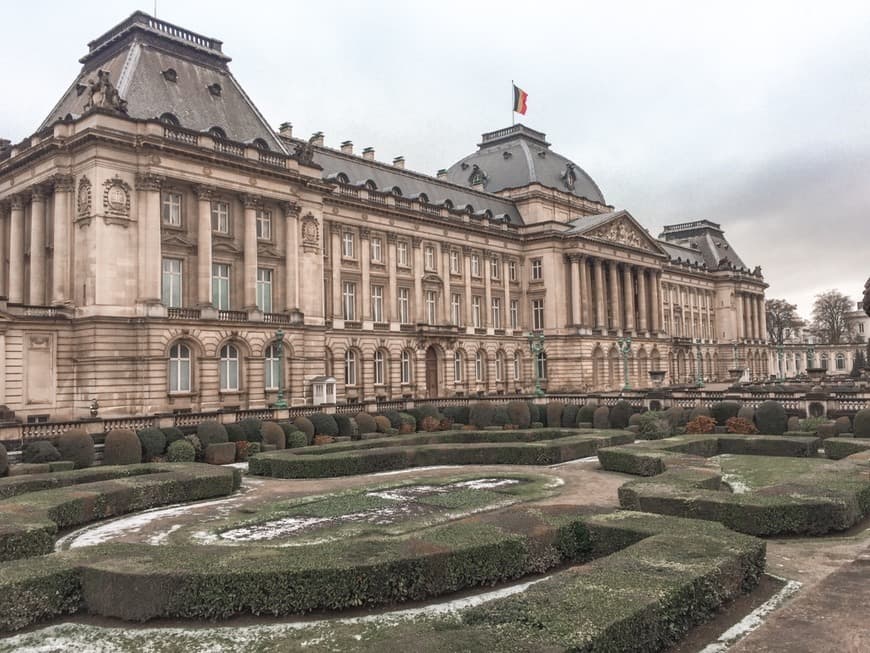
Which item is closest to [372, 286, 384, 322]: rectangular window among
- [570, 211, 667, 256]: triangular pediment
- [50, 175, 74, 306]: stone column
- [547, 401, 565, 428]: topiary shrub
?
[547, 401, 565, 428]: topiary shrub

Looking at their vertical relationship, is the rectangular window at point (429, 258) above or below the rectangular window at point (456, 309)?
above

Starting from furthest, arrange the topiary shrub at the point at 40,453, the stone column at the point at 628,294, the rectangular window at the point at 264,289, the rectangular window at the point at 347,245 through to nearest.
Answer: the stone column at the point at 628,294
the rectangular window at the point at 347,245
the rectangular window at the point at 264,289
the topiary shrub at the point at 40,453

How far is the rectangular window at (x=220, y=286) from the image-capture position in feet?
150

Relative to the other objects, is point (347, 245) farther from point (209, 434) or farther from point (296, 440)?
point (209, 434)

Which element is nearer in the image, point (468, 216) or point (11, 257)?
point (11, 257)

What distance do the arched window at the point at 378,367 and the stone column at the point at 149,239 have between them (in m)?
21.5

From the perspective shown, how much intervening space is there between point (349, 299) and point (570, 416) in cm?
2111

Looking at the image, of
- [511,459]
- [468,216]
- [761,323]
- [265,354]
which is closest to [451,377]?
[468,216]

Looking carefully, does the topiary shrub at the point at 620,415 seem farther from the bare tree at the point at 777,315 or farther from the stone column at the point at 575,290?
the bare tree at the point at 777,315

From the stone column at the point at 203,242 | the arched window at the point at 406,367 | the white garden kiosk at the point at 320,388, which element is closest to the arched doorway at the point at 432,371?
the arched window at the point at 406,367

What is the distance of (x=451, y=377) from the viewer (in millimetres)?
65688

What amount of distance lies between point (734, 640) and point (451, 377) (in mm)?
54974

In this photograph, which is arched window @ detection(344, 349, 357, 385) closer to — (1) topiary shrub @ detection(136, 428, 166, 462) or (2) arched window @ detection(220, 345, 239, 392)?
(2) arched window @ detection(220, 345, 239, 392)

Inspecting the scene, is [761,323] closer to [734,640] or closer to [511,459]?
[511,459]
